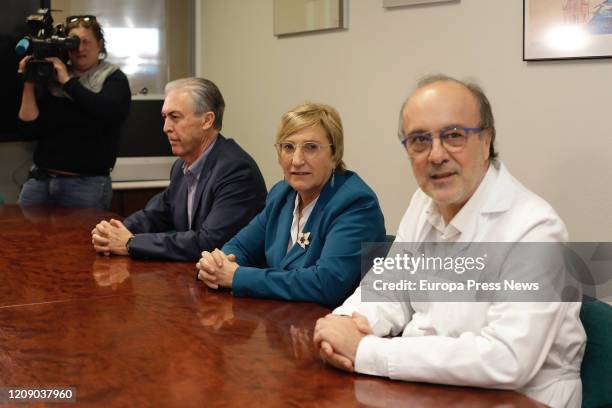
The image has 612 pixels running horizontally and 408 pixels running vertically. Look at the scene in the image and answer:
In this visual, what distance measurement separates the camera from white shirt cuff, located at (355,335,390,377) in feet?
5.60

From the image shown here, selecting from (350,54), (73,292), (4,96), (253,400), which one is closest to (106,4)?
(4,96)

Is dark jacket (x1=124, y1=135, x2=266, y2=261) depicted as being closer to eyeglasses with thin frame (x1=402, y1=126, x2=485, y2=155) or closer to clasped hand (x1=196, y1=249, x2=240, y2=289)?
clasped hand (x1=196, y1=249, x2=240, y2=289)

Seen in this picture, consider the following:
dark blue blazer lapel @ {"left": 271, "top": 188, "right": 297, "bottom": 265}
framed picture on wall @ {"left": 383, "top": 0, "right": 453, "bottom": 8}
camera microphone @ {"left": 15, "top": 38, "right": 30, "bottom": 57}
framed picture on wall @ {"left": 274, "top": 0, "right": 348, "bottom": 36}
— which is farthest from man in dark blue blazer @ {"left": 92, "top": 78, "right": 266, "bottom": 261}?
camera microphone @ {"left": 15, "top": 38, "right": 30, "bottom": 57}

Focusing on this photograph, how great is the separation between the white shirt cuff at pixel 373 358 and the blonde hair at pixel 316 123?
1.05m

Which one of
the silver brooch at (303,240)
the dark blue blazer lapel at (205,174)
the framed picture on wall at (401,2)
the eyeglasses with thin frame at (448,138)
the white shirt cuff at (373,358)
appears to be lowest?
the white shirt cuff at (373,358)

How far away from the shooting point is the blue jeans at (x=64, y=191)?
14.5 feet

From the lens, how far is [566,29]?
2.90 m

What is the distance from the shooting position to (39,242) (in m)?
3.31

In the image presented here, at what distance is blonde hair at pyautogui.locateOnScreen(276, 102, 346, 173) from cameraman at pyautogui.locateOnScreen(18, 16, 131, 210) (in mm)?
1796

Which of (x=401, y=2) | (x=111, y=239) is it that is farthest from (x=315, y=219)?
(x=401, y=2)

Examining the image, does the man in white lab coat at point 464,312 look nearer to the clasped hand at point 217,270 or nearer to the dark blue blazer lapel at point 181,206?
the clasped hand at point 217,270

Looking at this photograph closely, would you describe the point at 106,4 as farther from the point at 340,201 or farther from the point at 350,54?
the point at 340,201

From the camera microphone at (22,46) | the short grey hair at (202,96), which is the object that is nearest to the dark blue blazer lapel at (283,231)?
the short grey hair at (202,96)

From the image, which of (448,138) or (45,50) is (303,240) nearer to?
(448,138)
